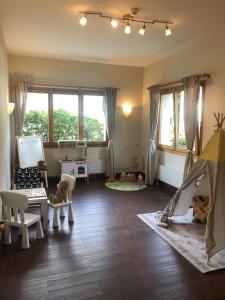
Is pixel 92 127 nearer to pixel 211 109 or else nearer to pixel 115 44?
pixel 115 44

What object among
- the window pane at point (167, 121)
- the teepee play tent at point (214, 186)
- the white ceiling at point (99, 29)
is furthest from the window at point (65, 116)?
the teepee play tent at point (214, 186)

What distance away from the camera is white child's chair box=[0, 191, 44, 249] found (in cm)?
278

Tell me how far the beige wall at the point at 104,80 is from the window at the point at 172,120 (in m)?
1.05

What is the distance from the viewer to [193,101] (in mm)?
4203

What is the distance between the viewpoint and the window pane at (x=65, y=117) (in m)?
5.84

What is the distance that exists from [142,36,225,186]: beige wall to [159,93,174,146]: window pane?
1.10ft

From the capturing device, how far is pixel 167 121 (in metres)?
5.49

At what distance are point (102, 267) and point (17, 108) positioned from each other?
159 inches

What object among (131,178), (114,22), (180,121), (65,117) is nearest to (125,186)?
(131,178)

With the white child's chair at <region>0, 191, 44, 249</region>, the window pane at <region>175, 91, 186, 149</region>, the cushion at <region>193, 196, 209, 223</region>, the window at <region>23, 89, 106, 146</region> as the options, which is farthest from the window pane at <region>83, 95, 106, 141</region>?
the white child's chair at <region>0, 191, 44, 249</region>

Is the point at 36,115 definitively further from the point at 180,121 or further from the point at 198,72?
the point at 198,72

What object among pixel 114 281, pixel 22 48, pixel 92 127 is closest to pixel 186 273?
pixel 114 281

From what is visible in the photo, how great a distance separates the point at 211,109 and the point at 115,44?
6.89 ft

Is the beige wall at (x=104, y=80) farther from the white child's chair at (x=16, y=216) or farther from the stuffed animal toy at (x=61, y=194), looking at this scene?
the white child's chair at (x=16, y=216)
